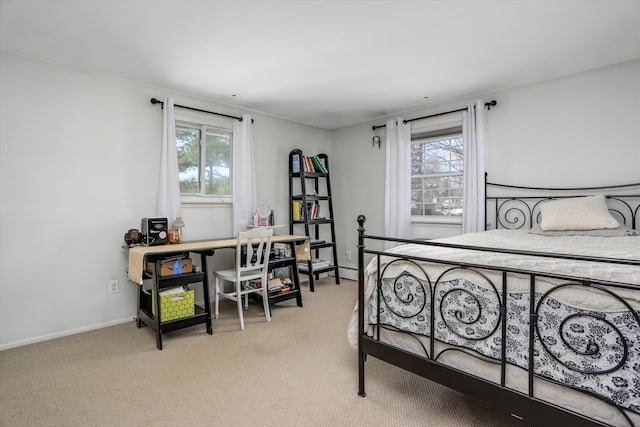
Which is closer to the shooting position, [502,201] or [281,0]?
[281,0]

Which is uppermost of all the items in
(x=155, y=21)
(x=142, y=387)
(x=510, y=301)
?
(x=155, y=21)

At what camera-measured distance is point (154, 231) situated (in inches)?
115

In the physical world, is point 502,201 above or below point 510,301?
above

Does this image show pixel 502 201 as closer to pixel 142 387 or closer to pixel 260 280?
pixel 260 280

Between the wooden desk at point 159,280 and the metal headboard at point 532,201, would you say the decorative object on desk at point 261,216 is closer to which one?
the wooden desk at point 159,280

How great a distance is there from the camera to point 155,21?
6.86 ft

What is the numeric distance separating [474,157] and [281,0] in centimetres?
255

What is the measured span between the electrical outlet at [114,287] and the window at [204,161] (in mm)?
1052

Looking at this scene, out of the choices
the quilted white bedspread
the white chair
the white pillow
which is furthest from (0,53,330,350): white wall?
the white pillow

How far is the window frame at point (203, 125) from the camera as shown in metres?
3.45

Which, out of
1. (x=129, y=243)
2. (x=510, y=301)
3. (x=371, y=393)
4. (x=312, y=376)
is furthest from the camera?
(x=129, y=243)

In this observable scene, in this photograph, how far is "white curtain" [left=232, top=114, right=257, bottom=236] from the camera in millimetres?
3801

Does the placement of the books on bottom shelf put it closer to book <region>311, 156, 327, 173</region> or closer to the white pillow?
book <region>311, 156, 327, 173</region>

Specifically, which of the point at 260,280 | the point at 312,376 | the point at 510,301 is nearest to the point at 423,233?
the point at 260,280
